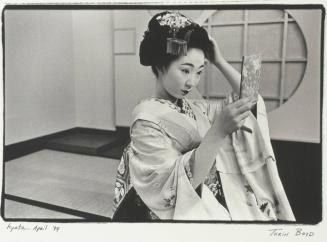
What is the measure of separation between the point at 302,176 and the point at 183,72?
47cm

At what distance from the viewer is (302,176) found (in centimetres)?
94

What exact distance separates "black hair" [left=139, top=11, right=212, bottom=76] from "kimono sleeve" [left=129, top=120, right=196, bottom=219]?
16 cm

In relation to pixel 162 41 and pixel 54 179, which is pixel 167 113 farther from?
pixel 54 179

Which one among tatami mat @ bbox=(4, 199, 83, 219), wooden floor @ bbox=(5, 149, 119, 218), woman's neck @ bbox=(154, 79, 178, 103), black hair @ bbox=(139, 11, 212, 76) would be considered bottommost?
tatami mat @ bbox=(4, 199, 83, 219)

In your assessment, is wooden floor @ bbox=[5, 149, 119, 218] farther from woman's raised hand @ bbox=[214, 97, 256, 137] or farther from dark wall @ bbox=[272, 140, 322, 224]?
dark wall @ bbox=[272, 140, 322, 224]

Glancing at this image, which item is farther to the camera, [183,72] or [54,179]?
[54,179]

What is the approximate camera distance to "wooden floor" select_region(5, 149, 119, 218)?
978 millimetres

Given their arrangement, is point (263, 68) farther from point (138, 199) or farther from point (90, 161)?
point (90, 161)

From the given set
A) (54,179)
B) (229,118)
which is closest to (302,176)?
(229,118)

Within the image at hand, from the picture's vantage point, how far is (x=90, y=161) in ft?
3.49

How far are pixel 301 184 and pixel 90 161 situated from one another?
2.14 feet

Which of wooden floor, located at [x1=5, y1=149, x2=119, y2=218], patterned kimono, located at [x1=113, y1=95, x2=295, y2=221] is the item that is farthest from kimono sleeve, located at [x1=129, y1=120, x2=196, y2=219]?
wooden floor, located at [x1=5, y1=149, x2=119, y2=218]

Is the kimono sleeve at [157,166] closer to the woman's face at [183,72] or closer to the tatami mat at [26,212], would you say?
the woman's face at [183,72]

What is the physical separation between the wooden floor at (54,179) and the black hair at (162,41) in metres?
0.37
